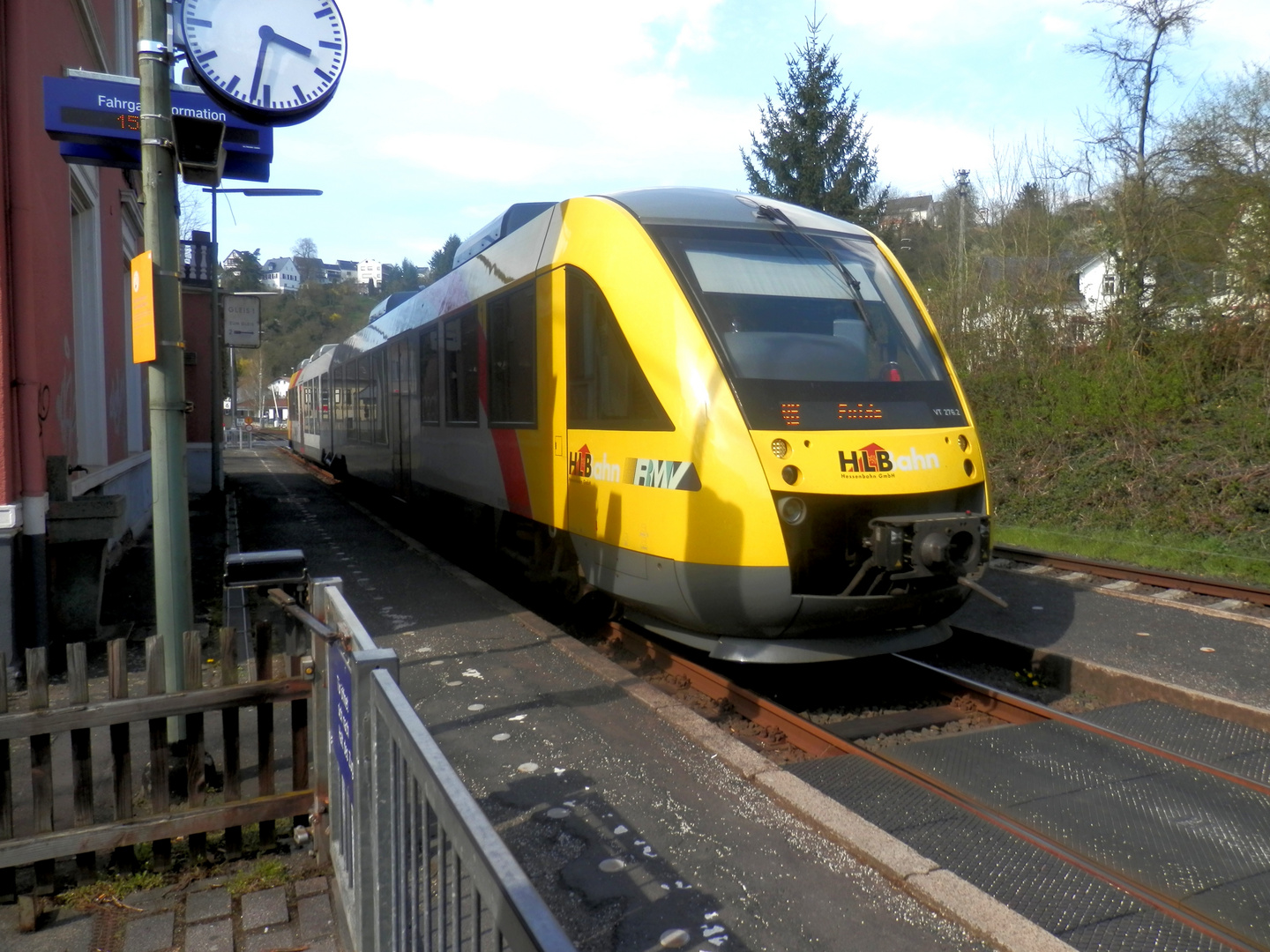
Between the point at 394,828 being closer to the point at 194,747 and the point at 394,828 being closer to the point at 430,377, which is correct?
the point at 194,747

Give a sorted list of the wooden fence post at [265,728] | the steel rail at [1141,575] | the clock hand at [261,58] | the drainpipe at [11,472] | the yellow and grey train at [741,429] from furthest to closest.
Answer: the steel rail at [1141,575]
the drainpipe at [11,472]
the yellow and grey train at [741,429]
the clock hand at [261,58]
the wooden fence post at [265,728]

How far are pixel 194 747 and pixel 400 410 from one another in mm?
8783

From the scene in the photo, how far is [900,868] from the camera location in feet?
11.7

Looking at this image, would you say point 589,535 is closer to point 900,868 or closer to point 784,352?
point 784,352

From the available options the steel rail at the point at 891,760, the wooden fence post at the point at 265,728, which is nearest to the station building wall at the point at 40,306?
the wooden fence post at the point at 265,728

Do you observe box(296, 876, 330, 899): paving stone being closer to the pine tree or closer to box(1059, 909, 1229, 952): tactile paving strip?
box(1059, 909, 1229, 952): tactile paving strip

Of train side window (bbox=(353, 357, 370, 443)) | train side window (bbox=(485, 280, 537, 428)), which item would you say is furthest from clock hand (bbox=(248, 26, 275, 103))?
train side window (bbox=(353, 357, 370, 443))

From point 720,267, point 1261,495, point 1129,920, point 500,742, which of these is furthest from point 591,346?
point 1261,495

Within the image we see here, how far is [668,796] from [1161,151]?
16.3 metres

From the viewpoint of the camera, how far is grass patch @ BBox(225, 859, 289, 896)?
3.66 m

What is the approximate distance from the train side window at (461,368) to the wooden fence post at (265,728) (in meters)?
4.91

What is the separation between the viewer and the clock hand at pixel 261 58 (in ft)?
14.2

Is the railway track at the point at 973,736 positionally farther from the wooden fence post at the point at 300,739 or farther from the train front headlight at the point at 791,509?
the wooden fence post at the point at 300,739

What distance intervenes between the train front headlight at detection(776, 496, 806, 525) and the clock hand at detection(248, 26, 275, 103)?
3.12m
